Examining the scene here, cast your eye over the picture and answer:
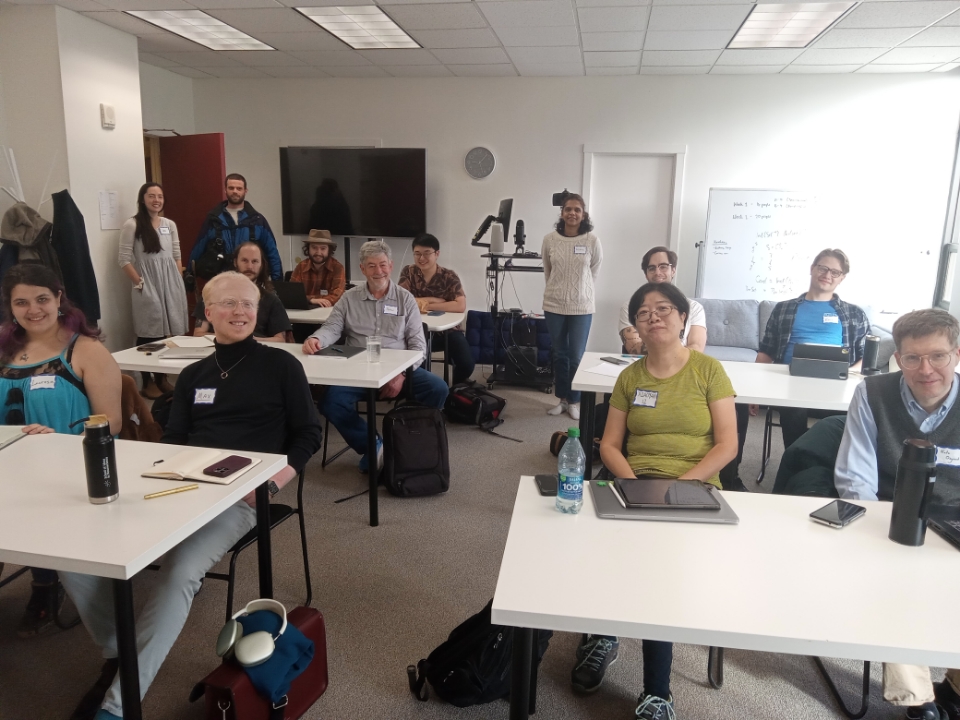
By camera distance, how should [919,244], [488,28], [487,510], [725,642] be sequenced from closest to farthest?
[725,642], [487,510], [488,28], [919,244]

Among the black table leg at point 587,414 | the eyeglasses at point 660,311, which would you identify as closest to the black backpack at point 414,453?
the black table leg at point 587,414

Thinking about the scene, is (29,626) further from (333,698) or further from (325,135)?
(325,135)

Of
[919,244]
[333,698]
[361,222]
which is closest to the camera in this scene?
[333,698]

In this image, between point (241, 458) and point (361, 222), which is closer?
point (241, 458)

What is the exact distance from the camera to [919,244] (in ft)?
19.3

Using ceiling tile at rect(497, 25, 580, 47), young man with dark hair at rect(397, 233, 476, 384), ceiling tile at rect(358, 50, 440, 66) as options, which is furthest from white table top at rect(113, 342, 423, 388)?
ceiling tile at rect(358, 50, 440, 66)

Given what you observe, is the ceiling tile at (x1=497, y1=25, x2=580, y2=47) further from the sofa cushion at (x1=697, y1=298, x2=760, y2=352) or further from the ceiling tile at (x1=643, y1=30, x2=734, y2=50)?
the sofa cushion at (x1=697, y1=298, x2=760, y2=352)

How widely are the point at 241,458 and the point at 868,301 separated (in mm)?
5974

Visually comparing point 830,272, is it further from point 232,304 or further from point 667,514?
point 232,304

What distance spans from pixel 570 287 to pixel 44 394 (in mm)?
3375

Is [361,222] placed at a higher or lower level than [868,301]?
higher

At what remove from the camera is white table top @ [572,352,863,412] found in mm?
2654

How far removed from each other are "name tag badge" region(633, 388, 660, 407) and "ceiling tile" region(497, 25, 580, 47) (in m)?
3.53

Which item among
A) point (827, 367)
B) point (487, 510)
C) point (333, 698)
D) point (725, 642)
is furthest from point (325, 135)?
point (725, 642)
